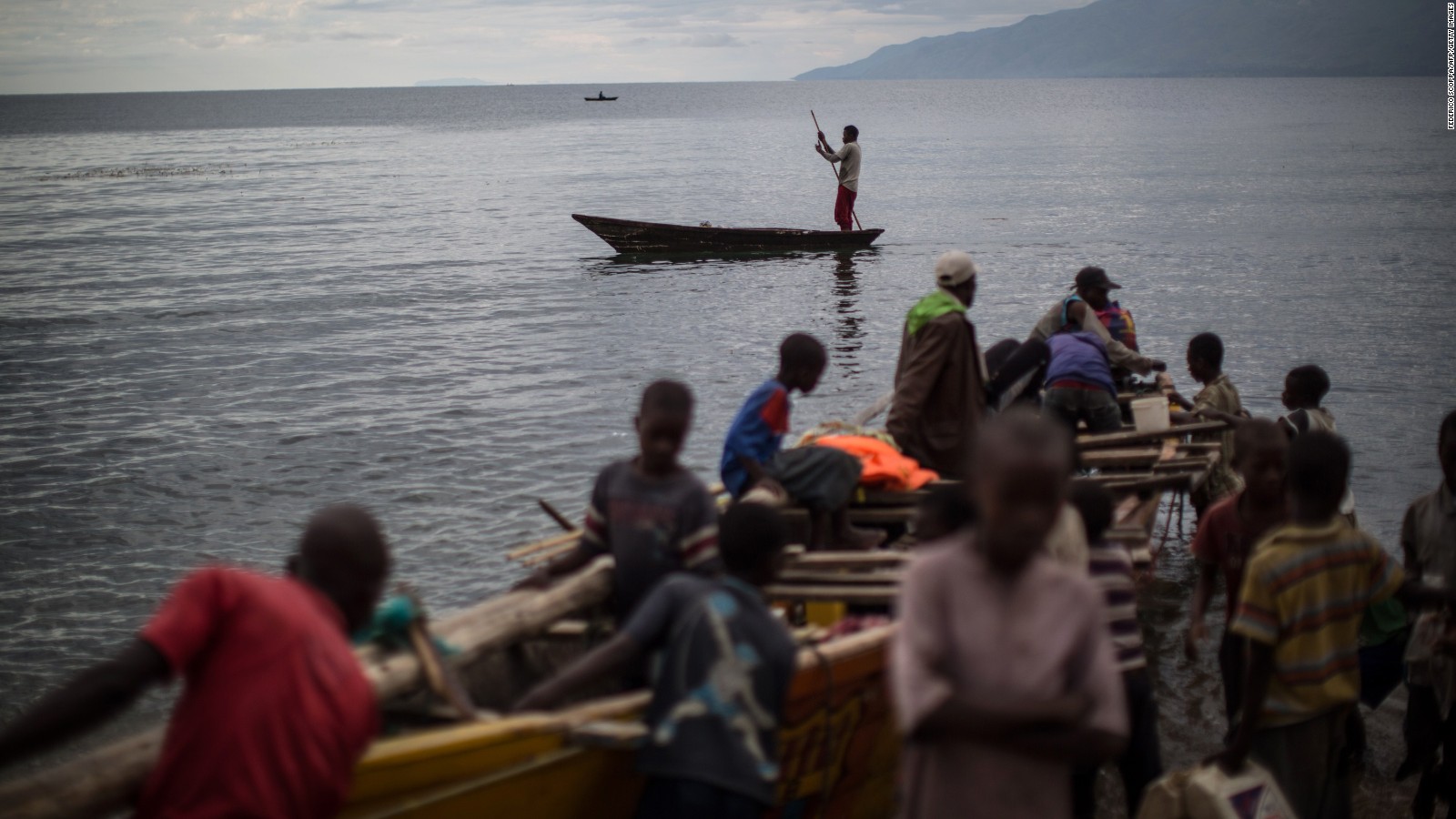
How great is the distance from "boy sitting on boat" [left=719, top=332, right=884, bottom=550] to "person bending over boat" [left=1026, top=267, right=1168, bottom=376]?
2770 millimetres

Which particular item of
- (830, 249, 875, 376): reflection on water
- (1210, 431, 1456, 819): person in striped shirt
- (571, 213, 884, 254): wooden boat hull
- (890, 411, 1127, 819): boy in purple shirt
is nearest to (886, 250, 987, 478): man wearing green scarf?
(1210, 431, 1456, 819): person in striped shirt

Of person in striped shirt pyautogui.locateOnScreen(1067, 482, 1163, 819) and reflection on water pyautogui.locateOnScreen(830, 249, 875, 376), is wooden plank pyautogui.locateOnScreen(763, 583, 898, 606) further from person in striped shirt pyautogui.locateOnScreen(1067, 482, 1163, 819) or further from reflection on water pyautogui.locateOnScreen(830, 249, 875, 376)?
reflection on water pyautogui.locateOnScreen(830, 249, 875, 376)

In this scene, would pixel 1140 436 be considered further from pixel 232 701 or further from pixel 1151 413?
pixel 232 701

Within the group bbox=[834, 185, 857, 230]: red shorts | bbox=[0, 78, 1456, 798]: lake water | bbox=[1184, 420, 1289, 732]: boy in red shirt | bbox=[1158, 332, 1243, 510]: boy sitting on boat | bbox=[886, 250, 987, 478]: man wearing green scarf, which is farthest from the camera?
bbox=[834, 185, 857, 230]: red shorts

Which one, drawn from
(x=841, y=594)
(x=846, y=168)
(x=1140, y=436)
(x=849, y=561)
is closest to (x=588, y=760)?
(x=841, y=594)

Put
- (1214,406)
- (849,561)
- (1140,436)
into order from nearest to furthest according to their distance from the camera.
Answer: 1. (849,561)
2. (1140,436)
3. (1214,406)

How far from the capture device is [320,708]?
9.52ft

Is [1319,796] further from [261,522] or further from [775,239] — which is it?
[775,239]

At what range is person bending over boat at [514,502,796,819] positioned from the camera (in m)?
3.53

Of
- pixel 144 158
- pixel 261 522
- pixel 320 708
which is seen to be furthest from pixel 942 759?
pixel 144 158

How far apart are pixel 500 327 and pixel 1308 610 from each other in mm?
18358

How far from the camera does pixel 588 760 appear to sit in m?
3.94

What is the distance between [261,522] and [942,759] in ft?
32.6

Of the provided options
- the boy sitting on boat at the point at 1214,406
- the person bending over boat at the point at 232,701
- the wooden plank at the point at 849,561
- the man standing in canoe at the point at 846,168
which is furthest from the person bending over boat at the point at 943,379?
the man standing in canoe at the point at 846,168
